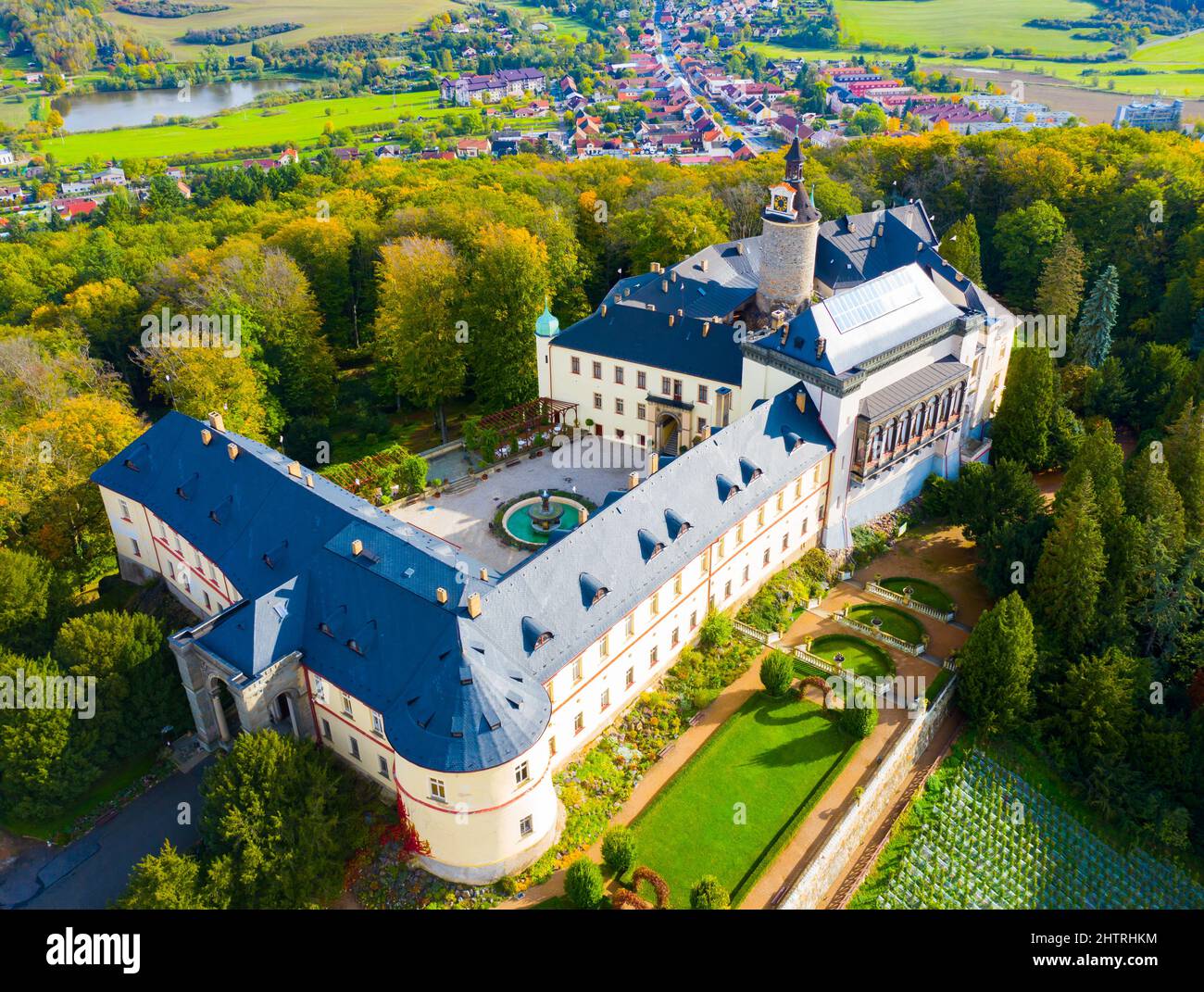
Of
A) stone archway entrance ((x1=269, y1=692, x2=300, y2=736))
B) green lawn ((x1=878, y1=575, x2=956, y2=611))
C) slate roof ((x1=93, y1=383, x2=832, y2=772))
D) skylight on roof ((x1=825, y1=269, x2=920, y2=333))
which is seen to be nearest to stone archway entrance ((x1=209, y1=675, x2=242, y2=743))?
stone archway entrance ((x1=269, y1=692, x2=300, y2=736))

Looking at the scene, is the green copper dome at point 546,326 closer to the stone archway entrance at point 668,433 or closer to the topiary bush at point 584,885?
the stone archway entrance at point 668,433

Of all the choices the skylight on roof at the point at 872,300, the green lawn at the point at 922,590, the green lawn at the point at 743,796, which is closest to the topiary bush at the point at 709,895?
the green lawn at the point at 743,796

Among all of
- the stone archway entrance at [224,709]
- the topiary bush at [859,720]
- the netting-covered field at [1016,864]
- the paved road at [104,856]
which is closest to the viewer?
the paved road at [104,856]

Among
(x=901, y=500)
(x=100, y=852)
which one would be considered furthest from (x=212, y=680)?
(x=901, y=500)

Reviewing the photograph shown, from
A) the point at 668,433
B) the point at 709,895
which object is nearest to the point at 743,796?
the point at 709,895

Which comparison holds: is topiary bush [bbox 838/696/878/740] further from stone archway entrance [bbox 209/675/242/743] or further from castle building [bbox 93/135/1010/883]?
stone archway entrance [bbox 209/675/242/743]

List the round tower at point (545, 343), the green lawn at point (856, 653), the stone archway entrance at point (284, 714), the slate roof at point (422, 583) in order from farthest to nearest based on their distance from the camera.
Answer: the round tower at point (545, 343) < the green lawn at point (856, 653) < the stone archway entrance at point (284, 714) < the slate roof at point (422, 583)

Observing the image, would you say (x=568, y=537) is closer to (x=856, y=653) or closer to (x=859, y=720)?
(x=859, y=720)

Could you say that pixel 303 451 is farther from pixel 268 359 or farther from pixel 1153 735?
pixel 1153 735
